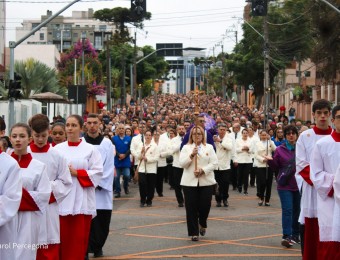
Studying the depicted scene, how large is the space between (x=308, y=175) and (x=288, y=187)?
3.20 metres

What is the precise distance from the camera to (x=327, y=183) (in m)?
8.90

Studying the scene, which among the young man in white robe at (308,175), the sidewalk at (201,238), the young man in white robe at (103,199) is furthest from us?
the sidewalk at (201,238)

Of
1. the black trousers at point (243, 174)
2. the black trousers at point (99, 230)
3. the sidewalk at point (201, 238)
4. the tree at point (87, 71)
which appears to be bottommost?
the sidewalk at point (201, 238)

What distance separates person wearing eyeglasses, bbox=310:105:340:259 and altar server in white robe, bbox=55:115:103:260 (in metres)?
2.92

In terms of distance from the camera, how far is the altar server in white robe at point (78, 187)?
34.5ft

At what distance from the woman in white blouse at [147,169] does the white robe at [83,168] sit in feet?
29.6

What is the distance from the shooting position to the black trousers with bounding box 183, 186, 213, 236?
13820 mm

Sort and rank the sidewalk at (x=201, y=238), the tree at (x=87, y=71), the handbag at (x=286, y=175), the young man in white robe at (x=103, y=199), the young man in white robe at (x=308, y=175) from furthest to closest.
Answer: the tree at (x=87, y=71)
the handbag at (x=286, y=175)
the sidewalk at (x=201, y=238)
the young man in white robe at (x=103, y=199)
the young man in white robe at (x=308, y=175)

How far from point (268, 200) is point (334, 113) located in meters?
10.9

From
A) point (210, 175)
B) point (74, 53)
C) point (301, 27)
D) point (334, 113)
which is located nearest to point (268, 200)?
point (210, 175)

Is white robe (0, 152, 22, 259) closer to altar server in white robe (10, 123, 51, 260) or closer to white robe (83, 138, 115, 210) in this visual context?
altar server in white robe (10, 123, 51, 260)

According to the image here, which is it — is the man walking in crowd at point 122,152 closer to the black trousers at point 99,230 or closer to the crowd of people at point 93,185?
the crowd of people at point 93,185

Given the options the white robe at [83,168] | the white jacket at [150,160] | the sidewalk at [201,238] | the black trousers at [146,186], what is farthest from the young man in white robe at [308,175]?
the white jacket at [150,160]

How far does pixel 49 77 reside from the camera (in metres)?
37.3
